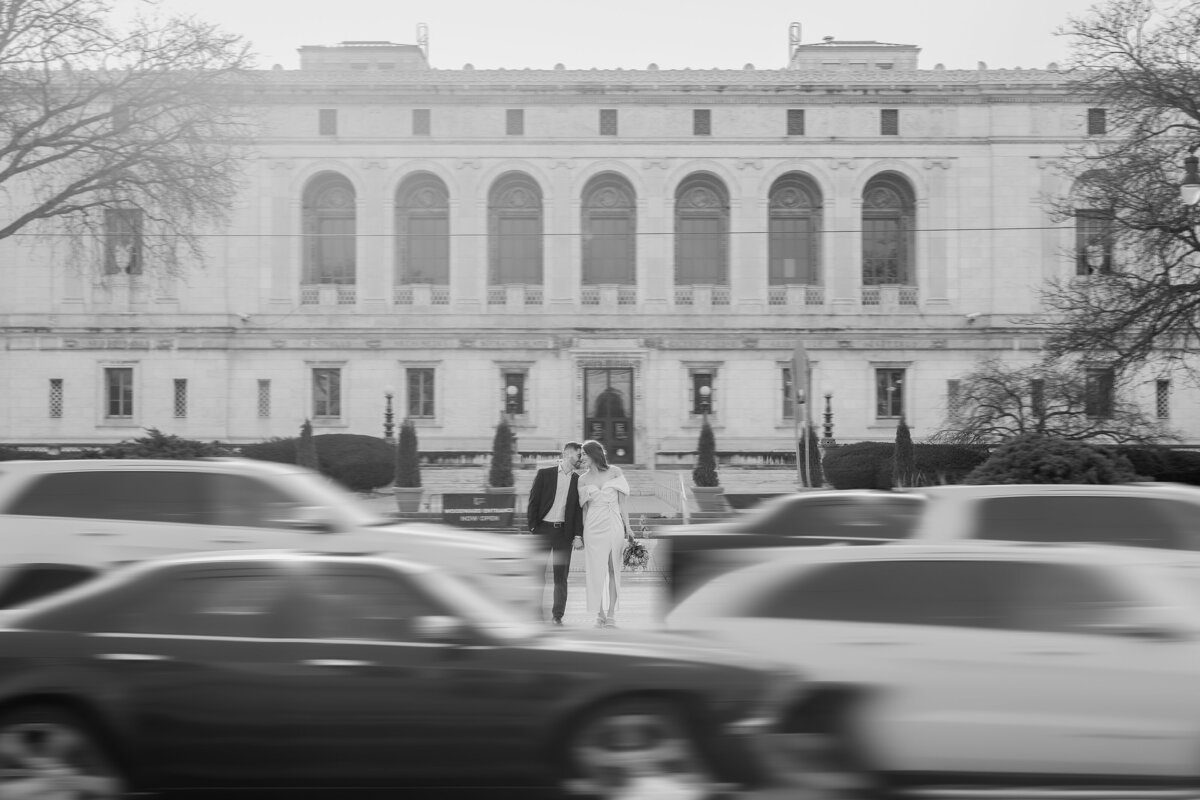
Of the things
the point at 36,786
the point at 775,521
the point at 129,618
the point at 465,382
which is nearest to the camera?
the point at 36,786

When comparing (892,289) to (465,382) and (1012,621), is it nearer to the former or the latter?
(465,382)

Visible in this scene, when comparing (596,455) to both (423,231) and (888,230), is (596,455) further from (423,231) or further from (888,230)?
(888,230)

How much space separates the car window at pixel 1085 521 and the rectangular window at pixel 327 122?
43.4 meters

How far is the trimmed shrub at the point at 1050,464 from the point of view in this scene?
21.5 meters

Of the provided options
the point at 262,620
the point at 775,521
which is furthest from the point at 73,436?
the point at 262,620

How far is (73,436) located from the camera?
4916cm

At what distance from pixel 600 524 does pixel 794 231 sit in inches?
1509

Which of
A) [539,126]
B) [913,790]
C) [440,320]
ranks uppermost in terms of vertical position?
[539,126]

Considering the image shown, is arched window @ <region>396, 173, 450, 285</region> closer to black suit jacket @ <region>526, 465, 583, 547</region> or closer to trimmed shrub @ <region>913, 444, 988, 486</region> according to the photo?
trimmed shrub @ <region>913, 444, 988, 486</region>

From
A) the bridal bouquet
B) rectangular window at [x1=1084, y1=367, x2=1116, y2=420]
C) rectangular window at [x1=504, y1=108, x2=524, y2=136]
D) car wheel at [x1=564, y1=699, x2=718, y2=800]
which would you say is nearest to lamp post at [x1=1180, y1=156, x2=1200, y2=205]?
the bridal bouquet

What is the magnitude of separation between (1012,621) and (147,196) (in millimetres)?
25588

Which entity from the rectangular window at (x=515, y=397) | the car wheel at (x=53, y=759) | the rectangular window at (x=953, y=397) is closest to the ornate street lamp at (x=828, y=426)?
the rectangular window at (x=953, y=397)

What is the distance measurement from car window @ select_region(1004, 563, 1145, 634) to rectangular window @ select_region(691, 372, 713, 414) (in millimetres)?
41162

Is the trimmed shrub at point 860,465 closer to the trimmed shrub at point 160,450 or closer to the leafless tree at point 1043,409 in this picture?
the leafless tree at point 1043,409
